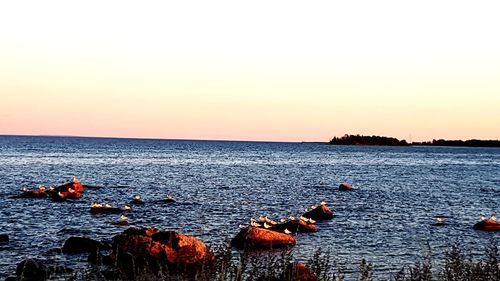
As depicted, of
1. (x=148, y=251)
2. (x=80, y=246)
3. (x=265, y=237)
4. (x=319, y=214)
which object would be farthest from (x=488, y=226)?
(x=80, y=246)

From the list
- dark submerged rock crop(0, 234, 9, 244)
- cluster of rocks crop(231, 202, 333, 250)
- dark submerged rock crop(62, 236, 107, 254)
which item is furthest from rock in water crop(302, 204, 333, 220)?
dark submerged rock crop(0, 234, 9, 244)

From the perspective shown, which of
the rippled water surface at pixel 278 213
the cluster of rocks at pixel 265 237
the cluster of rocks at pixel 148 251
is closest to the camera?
the cluster of rocks at pixel 148 251

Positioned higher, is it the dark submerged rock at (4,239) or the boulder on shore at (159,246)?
the boulder on shore at (159,246)

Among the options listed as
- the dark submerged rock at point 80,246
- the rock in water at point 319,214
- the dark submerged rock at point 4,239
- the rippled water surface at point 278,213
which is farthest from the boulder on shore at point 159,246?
the rock in water at point 319,214

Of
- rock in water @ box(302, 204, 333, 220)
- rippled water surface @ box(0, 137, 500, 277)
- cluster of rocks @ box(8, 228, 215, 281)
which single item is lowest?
rippled water surface @ box(0, 137, 500, 277)

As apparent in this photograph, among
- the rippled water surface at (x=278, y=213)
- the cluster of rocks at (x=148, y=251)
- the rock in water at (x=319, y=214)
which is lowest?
the rippled water surface at (x=278, y=213)

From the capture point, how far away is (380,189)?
215 feet

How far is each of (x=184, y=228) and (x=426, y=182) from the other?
50.3 m

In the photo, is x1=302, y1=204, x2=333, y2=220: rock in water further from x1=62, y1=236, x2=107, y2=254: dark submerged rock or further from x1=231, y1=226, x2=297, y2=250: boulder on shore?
x1=62, y1=236, x2=107, y2=254: dark submerged rock

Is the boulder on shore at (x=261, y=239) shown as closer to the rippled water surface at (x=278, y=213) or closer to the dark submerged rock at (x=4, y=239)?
the rippled water surface at (x=278, y=213)

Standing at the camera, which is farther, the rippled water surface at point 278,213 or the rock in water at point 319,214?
the rock in water at point 319,214

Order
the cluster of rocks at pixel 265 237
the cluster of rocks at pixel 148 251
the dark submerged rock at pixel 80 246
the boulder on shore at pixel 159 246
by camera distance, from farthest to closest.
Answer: the cluster of rocks at pixel 265 237, the dark submerged rock at pixel 80 246, the boulder on shore at pixel 159 246, the cluster of rocks at pixel 148 251

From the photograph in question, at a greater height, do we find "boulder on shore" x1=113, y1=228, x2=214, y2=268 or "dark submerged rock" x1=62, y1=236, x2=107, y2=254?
"boulder on shore" x1=113, y1=228, x2=214, y2=268

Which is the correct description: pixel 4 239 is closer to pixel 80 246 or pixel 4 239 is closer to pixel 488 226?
pixel 80 246
